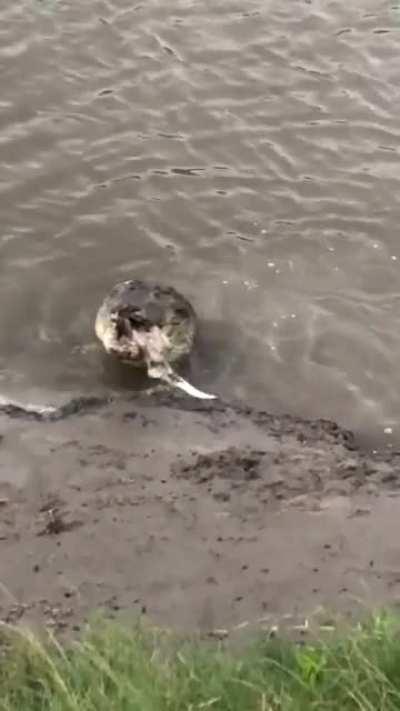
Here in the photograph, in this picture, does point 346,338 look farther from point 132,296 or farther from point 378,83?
point 378,83

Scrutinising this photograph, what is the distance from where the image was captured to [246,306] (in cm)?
769

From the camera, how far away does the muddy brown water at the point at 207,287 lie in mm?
5801

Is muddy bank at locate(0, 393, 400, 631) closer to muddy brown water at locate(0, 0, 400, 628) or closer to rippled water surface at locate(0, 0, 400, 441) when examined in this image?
muddy brown water at locate(0, 0, 400, 628)

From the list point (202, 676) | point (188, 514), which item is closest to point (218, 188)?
point (188, 514)

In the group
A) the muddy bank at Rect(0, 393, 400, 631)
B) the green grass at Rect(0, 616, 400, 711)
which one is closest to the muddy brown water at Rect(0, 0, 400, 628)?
the muddy bank at Rect(0, 393, 400, 631)

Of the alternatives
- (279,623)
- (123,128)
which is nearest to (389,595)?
(279,623)

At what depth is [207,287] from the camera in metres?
7.85

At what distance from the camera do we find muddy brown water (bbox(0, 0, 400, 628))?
5801 millimetres

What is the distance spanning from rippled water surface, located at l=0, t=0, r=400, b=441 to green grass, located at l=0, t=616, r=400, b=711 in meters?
2.68

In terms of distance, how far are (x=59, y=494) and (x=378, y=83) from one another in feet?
17.9

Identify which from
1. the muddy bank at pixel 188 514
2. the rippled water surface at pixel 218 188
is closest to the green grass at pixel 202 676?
the muddy bank at pixel 188 514

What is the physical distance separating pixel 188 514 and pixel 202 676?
1860mm

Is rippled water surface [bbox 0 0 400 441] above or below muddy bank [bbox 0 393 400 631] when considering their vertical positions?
above

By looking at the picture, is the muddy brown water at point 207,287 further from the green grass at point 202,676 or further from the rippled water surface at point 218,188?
the green grass at point 202,676
